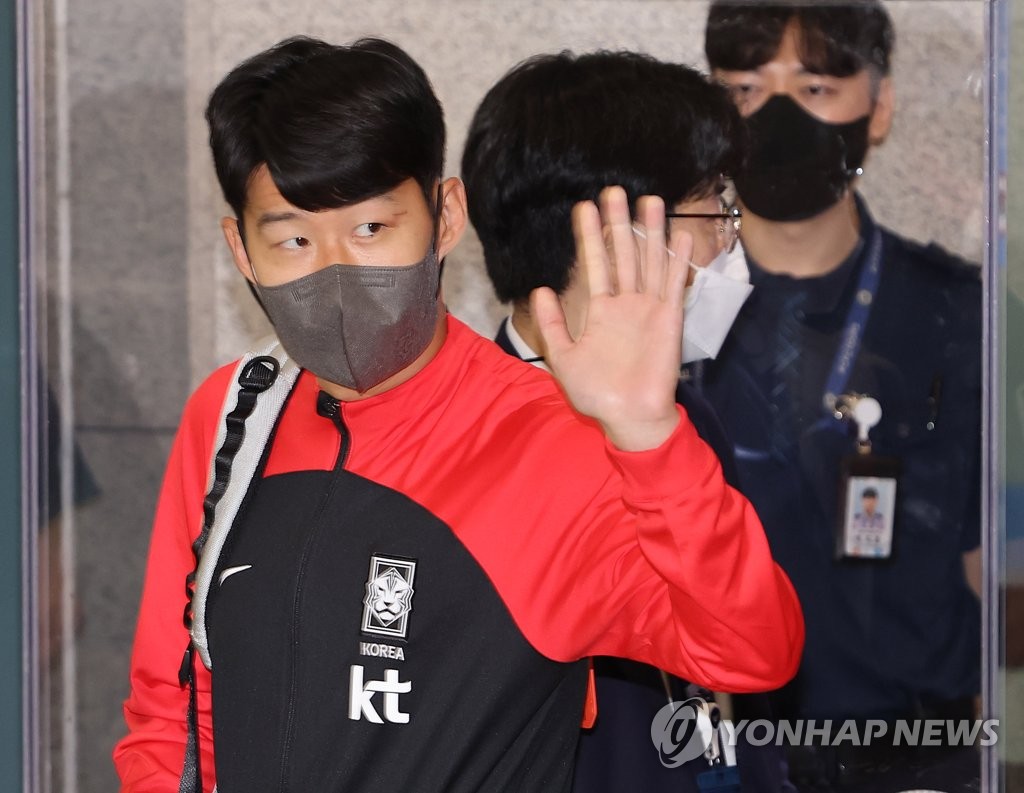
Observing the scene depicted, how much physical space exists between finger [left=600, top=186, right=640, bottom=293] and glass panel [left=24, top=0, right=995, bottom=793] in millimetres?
1220

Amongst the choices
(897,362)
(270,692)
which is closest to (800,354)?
(897,362)

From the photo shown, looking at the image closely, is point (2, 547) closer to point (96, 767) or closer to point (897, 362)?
point (96, 767)

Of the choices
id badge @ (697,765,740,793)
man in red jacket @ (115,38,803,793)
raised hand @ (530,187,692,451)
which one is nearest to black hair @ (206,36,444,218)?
man in red jacket @ (115,38,803,793)

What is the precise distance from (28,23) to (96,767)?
149cm

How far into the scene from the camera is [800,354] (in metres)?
2.34

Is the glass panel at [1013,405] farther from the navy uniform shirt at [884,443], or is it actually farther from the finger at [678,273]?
the finger at [678,273]

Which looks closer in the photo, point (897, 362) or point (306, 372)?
point (306, 372)

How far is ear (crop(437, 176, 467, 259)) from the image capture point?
1.61 m

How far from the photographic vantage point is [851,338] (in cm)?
232

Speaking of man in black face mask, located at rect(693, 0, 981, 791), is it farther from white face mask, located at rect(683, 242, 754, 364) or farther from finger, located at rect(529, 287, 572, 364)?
finger, located at rect(529, 287, 572, 364)

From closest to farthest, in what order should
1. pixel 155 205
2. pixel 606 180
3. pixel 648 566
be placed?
pixel 648 566 < pixel 606 180 < pixel 155 205

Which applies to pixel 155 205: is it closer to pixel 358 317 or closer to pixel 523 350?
pixel 523 350

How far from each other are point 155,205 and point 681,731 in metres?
1.45

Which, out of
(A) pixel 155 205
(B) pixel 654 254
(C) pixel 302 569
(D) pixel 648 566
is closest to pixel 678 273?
(B) pixel 654 254
